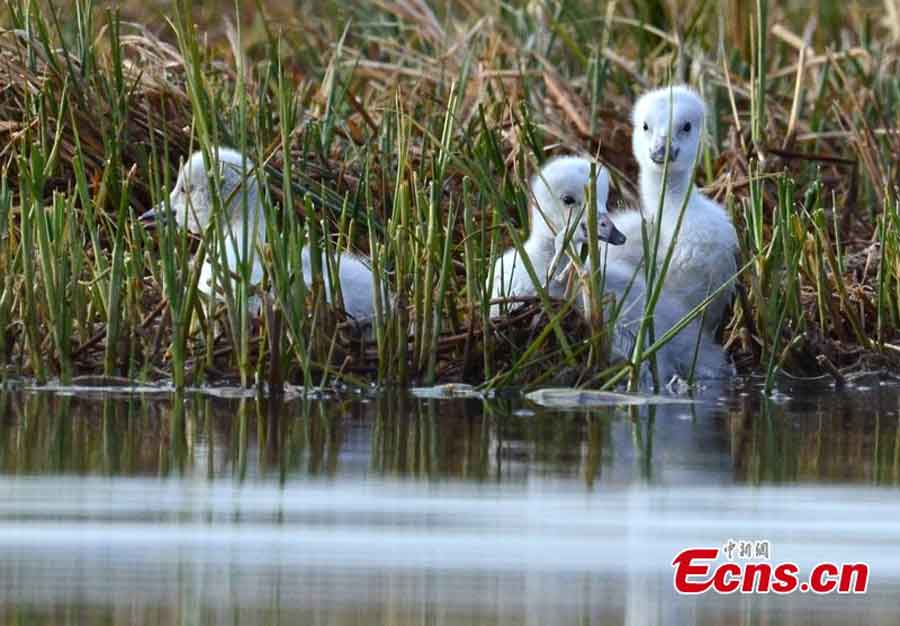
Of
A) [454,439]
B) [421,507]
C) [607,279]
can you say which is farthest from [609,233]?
[421,507]

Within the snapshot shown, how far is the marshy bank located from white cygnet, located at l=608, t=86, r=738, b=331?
98mm

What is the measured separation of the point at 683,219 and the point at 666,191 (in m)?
0.25

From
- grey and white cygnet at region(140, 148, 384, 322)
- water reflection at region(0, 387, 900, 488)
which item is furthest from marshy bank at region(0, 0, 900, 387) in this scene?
water reflection at region(0, 387, 900, 488)

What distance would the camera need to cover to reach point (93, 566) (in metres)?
3.22

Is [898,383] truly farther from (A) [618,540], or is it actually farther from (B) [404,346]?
(A) [618,540]

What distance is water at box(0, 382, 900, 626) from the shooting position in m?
3.04

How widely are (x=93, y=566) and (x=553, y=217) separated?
303 centimetres

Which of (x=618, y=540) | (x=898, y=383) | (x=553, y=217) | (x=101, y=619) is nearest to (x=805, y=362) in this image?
(x=898, y=383)

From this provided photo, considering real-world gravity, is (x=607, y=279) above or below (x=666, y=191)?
below

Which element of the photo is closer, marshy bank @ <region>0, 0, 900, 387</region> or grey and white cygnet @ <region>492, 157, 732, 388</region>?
marshy bank @ <region>0, 0, 900, 387</region>

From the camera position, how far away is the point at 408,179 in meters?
6.62

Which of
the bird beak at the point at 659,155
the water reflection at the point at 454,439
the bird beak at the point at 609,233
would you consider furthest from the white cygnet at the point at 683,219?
the water reflection at the point at 454,439

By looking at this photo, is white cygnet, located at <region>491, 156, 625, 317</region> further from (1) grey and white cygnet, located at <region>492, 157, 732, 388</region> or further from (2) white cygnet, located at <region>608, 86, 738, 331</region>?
(2) white cygnet, located at <region>608, 86, 738, 331</region>

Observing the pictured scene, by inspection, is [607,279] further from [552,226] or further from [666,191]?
[666,191]
